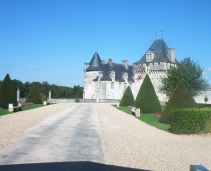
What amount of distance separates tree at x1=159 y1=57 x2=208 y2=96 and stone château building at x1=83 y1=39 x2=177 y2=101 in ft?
54.0

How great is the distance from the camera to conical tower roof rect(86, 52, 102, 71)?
6175 cm

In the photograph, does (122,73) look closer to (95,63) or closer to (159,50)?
(95,63)

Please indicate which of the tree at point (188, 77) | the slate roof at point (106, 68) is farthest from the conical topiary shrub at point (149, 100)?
the slate roof at point (106, 68)

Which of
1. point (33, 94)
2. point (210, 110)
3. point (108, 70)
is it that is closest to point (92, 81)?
point (108, 70)

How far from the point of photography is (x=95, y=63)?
62.2 meters

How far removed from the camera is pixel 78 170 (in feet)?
17.7

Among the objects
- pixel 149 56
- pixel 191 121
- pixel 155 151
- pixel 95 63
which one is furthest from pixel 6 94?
pixel 149 56

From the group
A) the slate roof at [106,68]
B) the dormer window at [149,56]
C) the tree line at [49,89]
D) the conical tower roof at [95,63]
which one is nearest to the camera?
the dormer window at [149,56]

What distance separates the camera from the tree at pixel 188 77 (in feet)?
123

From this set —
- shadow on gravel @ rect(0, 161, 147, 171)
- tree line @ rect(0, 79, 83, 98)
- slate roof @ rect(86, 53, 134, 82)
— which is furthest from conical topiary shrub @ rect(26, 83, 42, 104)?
tree line @ rect(0, 79, 83, 98)

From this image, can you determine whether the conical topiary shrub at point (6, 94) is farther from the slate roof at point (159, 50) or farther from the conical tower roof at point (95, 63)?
the slate roof at point (159, 50)

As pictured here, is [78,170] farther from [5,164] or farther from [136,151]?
[136,151]

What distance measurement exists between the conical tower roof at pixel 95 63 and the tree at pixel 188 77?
83.0 ft

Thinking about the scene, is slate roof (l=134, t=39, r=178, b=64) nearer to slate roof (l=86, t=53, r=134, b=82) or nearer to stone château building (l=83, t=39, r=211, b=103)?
stone château building (l=83, t=39, r=211, b=103)
